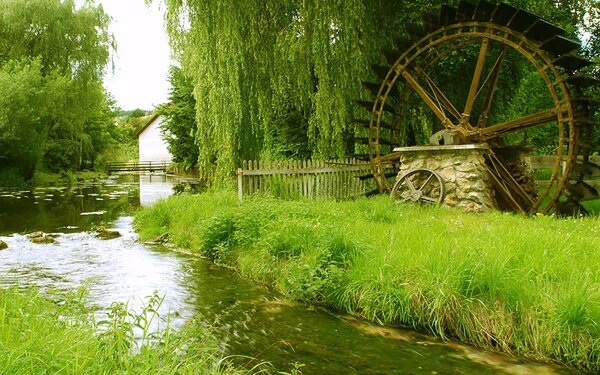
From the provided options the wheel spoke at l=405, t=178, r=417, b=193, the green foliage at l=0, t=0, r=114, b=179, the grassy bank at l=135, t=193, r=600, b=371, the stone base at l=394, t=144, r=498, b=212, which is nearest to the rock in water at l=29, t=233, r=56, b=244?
the grassy bank at l=135, t=193, r=600, b=371

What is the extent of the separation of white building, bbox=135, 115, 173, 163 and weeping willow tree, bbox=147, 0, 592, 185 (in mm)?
44353

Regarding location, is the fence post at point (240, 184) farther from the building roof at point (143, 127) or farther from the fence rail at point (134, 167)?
the building roof at point (143, 127)

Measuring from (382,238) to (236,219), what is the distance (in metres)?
2.68

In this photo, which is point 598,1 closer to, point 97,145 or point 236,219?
point 236,219

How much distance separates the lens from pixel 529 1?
30.6 feet

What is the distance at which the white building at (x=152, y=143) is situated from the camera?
54.8 meters

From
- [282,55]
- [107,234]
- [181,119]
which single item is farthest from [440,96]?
[181,119]

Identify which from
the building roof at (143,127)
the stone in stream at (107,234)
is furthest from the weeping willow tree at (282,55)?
the building roof at (143,127)

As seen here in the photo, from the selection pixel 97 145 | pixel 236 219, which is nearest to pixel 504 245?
pixel 236 219

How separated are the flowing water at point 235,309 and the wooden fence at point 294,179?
2.17 meters

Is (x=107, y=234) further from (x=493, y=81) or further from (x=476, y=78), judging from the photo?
(x=493, y=81)

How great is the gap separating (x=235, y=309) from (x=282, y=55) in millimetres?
6676

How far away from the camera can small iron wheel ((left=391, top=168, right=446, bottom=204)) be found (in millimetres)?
8641

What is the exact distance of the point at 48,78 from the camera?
25.2m
